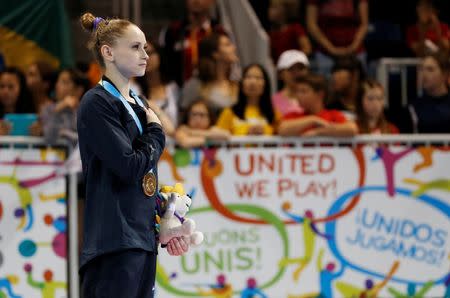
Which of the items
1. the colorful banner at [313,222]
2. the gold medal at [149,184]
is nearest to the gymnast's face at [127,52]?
the gold medal at [149,184]

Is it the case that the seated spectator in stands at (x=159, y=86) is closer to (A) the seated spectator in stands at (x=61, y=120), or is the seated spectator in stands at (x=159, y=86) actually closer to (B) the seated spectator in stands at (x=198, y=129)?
(B) the seated spectator in stands at (x=198, y=129)

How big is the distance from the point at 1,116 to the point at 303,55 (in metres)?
2.68

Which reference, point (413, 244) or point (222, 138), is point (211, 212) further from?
point (413, 244)

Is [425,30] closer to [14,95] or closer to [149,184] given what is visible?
[14,95]

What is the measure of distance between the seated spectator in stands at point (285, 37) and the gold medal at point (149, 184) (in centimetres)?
558

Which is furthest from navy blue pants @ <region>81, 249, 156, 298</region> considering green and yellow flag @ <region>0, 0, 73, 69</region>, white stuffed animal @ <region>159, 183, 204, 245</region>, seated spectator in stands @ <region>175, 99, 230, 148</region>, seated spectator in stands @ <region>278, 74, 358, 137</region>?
green and yellow flag @ <region>0, 0, 73, 69</region>

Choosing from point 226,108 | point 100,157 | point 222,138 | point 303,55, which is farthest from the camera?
point 303,55

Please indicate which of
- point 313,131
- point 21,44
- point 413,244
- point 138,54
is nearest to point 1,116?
point 21,44

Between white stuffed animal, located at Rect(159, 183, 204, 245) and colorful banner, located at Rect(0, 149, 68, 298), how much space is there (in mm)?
2593

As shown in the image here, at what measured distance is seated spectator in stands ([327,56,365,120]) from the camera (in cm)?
913

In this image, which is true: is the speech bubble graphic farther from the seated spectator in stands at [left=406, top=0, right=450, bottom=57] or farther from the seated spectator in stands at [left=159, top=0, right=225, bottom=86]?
the seated spectator in stands at [left=406, top=0, right=450, bottom=57]

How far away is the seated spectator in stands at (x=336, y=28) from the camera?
1076cm

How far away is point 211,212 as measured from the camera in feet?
26.3

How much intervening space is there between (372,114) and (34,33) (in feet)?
11.4
